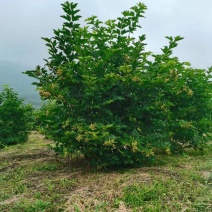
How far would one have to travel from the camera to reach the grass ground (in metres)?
3.83

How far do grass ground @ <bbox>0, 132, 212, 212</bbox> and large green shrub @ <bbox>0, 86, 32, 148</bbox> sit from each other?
18.5 feet

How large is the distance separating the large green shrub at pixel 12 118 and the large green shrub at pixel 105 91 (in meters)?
6.23

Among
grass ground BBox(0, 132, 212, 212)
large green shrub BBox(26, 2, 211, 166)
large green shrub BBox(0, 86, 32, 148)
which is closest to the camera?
grass ground BBox(0, 132, 212, 212)

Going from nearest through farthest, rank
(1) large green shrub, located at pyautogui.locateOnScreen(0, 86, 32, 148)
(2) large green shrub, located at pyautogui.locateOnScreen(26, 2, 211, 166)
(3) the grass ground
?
(3) the grass ground < (2) large green shrub, located at pyautogui.locateOnScreen(26, 2, 211, 166) < (1) large green shrub, located at pyautogui.locateOnScreen(0, 86, 32, 148)

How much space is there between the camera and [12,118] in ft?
37.4

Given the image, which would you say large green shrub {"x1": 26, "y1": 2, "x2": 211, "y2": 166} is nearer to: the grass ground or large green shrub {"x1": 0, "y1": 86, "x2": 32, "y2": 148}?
the grass ground

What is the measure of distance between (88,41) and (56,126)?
1.55m

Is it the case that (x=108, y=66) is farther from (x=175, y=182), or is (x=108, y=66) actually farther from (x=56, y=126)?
(x=175, y=182)

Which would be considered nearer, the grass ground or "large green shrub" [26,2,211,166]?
the grass ground

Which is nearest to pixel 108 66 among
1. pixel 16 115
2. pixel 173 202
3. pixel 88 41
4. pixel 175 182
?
pixel 88 41

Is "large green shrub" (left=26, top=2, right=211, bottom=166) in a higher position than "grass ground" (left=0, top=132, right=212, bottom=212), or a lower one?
higher

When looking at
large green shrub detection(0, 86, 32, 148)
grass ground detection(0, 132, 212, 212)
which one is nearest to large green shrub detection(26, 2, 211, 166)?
grass ground detection(0, 132, 212, 212)

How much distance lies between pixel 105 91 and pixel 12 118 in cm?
703

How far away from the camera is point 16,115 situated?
1156 centimetres
